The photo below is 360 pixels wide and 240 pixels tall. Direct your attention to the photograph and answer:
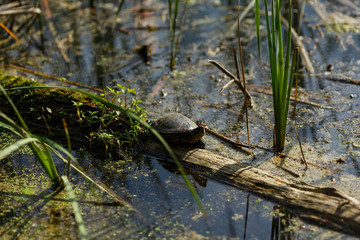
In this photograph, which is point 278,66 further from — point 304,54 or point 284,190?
point 304,54

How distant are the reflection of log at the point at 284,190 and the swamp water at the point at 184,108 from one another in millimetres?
61

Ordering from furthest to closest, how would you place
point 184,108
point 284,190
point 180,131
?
1. point 184,108
2. point 180,131
3. point 284,190

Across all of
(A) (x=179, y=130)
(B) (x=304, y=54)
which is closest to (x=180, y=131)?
(A) (x=179, y=130)

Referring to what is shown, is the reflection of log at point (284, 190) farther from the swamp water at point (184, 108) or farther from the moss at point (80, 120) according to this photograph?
the moss at point (80, 120)

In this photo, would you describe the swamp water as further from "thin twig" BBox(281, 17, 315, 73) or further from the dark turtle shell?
the dark turtle shell

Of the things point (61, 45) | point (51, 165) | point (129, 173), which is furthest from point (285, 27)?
point (51, 165)

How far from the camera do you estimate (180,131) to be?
2.80m

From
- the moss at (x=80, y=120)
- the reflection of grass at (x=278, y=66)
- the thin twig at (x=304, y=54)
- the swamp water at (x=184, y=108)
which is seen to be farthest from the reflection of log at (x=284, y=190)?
the thin twig at (x=304, y=54)

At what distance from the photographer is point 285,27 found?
16.6ft

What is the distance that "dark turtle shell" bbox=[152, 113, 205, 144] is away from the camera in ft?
9.21

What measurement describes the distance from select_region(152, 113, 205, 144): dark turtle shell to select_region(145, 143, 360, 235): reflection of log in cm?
9

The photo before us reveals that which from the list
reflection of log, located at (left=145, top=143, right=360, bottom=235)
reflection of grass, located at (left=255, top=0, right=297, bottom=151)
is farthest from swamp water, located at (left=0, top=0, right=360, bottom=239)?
reflection of grass, located at (left=255, top=0, right=297, bottom=151)

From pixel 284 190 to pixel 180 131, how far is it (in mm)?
861

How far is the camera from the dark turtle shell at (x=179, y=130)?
111 inches
